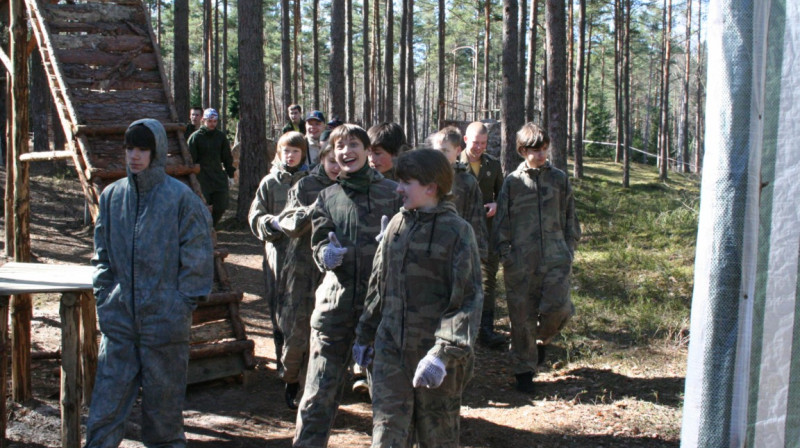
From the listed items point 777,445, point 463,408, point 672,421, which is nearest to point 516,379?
point 463,408

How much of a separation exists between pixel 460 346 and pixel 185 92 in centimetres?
1486

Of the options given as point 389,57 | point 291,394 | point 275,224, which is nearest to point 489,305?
point 291,394

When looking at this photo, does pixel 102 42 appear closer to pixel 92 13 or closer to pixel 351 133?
pixel 92 13

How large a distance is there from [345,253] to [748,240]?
7.55ft

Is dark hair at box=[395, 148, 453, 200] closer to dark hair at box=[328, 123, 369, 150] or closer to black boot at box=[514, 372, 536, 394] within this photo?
dark hair at box=[328, 123, 369, 150]

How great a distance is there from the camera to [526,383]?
6277 mm

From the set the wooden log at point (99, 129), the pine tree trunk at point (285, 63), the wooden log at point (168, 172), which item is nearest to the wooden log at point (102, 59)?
the wooden log at point (99, 129)

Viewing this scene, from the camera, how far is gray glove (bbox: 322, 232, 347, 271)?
164 inches

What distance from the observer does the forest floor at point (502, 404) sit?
5.20 m

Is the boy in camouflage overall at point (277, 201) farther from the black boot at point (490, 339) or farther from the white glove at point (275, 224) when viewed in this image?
the black boot at point (490, 339)

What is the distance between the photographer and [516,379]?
21.0 ft

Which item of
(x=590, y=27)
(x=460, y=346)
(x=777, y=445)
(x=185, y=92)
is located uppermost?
(x=590, y=27)

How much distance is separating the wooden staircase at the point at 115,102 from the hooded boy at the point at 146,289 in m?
1.58

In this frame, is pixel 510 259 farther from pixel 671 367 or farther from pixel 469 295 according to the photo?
pixel 469 295
